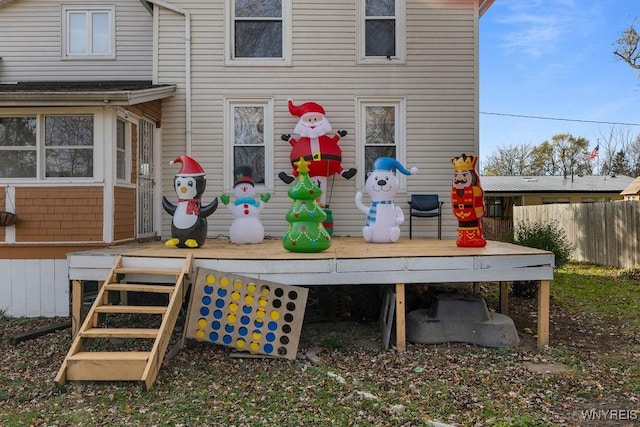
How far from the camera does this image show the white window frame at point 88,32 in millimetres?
8984

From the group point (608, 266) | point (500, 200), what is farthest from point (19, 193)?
point (500, 200)

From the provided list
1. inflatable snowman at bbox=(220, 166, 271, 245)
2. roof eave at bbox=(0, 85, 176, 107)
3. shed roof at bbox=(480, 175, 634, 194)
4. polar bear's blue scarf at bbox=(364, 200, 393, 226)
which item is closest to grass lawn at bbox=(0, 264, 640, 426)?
polar bear's blue scarf at bbox=(364, 200, 393, 226)

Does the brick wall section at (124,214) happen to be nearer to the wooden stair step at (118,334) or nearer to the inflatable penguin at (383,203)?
the wooden stair step at (118,334)

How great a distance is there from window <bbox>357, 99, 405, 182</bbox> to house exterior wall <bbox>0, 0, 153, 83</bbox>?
4.21 meters

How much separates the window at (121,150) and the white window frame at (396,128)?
380 cm

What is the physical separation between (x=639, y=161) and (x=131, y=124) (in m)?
43.1

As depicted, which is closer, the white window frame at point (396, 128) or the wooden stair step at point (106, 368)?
the wooden stair step at point (106, 368)

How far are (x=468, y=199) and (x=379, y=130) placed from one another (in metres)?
→ 2.94

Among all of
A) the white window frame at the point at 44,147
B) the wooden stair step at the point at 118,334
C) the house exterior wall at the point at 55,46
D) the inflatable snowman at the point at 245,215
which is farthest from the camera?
the house exterior wall at the point at 55,46

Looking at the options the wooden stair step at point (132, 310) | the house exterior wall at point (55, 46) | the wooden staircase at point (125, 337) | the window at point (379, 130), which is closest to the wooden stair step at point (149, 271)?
the wooden staircase at point (125, 337)

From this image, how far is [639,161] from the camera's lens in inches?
1524

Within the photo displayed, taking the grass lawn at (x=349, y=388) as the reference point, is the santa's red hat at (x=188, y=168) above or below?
above

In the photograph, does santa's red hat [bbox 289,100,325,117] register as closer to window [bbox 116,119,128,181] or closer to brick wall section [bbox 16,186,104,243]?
window [bbox 116,119,128,181]

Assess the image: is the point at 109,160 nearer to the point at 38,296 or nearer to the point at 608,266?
the point at 38,296
